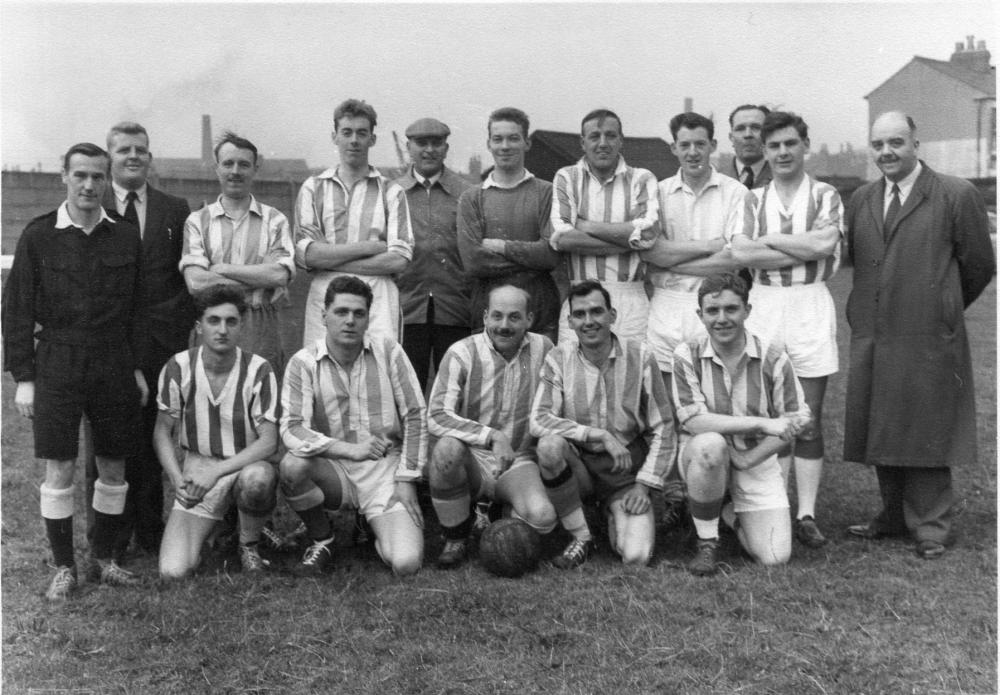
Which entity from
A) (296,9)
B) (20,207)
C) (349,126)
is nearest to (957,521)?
(349,126)

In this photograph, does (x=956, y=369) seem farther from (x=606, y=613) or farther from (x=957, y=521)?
(x=606, y=613)

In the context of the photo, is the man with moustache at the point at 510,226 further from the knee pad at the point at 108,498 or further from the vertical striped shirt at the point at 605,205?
the knee pad at the point at 108,498

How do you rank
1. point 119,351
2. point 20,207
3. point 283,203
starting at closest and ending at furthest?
point 119,351
point 20,207
point 283,203

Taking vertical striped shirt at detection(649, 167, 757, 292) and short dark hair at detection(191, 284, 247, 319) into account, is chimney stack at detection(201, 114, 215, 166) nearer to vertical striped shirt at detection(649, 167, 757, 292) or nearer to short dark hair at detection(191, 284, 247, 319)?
short dark hair at detection(191, 284, 247, 319)

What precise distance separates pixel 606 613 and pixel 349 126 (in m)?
2.89

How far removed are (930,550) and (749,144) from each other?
2.47 meters

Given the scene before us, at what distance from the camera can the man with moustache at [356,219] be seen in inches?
202

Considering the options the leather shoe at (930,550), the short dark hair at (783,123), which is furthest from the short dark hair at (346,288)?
the leather shoe at (930,550)

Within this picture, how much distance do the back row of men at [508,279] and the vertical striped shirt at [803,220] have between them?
10mm

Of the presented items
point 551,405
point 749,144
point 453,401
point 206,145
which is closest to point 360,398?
point 453,401

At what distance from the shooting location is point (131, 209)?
482cm

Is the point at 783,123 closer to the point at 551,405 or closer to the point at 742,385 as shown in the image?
the point at 742,385

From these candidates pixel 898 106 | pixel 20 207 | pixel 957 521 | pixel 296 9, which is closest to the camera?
pixel 296 9

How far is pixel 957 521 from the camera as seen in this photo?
17.1 feet
